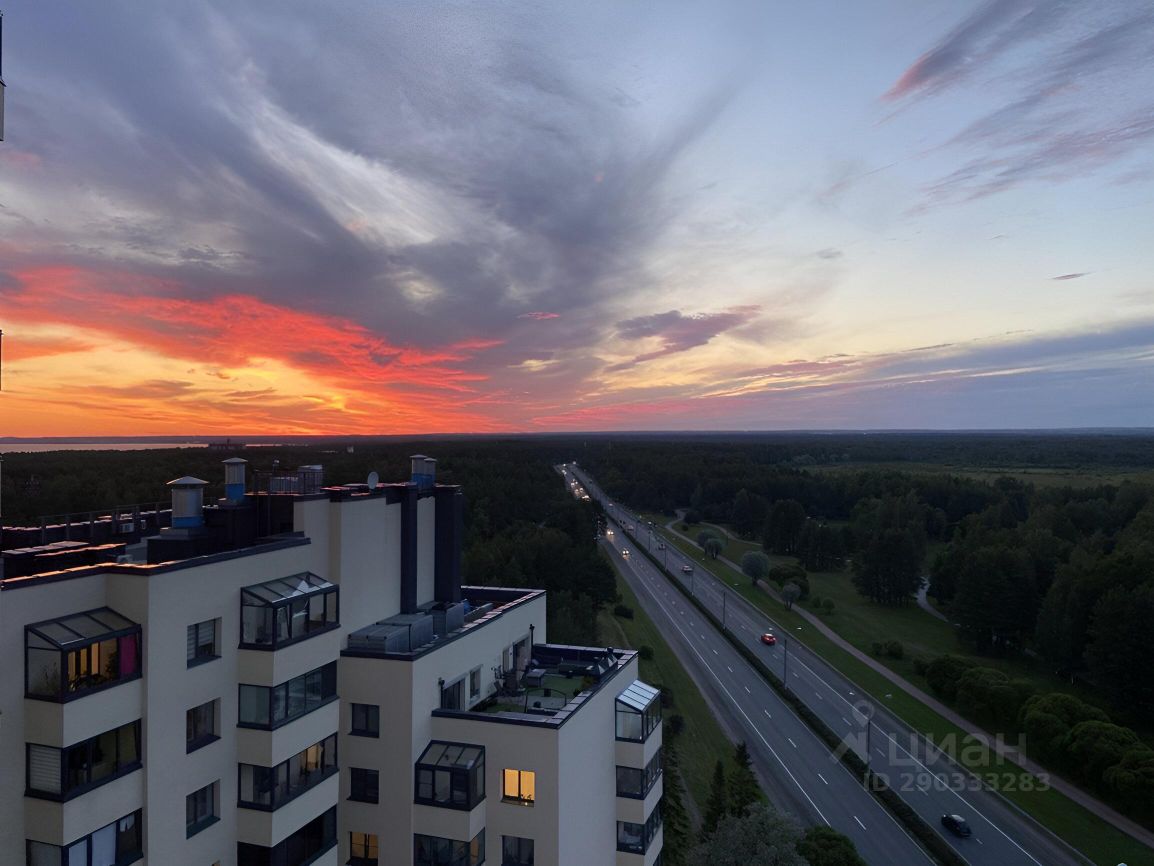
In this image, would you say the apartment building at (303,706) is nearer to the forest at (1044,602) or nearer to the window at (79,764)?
the window at (79,764)

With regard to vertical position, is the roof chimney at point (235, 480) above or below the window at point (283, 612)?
above

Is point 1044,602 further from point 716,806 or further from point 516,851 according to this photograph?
point 516,851

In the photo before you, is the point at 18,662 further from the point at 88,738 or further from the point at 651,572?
the point at 651,572

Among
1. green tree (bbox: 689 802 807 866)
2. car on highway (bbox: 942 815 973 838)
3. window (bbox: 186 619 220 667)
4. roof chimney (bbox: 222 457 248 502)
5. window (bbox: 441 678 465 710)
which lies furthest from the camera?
car on highway (bbox: 942 815 973 838)

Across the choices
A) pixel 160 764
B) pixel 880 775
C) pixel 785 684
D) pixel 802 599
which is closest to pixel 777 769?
pixel 880 775

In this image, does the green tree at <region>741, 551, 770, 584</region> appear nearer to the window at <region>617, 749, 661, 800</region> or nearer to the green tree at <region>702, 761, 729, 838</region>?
the green tree at <region>702, 761, 729, 838</region>

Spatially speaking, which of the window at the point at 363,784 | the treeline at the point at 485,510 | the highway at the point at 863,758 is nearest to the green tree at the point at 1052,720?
the highway at the point at 863,758

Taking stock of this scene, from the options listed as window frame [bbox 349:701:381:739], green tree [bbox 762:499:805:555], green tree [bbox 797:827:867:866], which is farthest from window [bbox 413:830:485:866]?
green tree [bbox 762:499:805:555]
